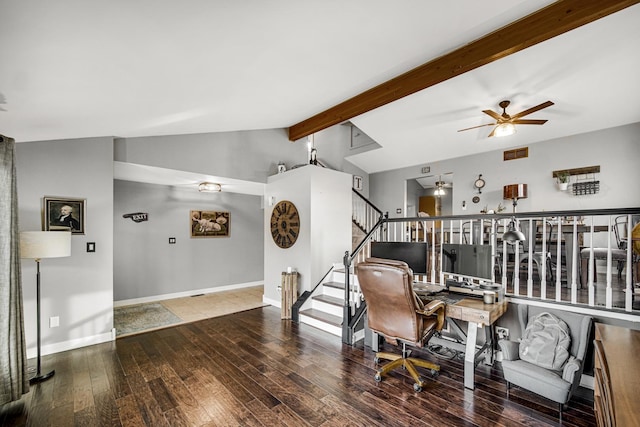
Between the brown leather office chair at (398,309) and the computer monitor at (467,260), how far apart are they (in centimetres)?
64

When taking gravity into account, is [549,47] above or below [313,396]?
above

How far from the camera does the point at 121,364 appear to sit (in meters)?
3.01

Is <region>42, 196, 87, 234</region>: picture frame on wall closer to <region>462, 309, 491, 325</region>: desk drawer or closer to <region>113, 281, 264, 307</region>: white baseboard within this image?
<region>113, 281, 264, 307</region>: white baseboard

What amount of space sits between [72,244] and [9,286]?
135 cm

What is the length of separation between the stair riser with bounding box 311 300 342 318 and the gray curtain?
131 inches

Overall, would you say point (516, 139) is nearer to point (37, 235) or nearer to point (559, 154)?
point (559, 154)

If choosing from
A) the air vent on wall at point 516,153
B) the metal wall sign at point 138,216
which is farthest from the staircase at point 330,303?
the air vent on wall at point 516,153

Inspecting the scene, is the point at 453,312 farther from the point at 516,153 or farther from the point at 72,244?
the point at 516,153

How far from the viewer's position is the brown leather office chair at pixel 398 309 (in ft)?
8.11

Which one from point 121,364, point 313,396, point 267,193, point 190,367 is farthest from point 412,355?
point 267,193

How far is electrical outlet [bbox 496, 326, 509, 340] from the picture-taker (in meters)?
3.01

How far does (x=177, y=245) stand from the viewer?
229 inches

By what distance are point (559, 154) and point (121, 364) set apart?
7689mm

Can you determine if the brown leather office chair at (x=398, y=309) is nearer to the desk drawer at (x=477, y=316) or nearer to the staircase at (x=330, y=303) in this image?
the desk drawer at (x=477, y=316)
